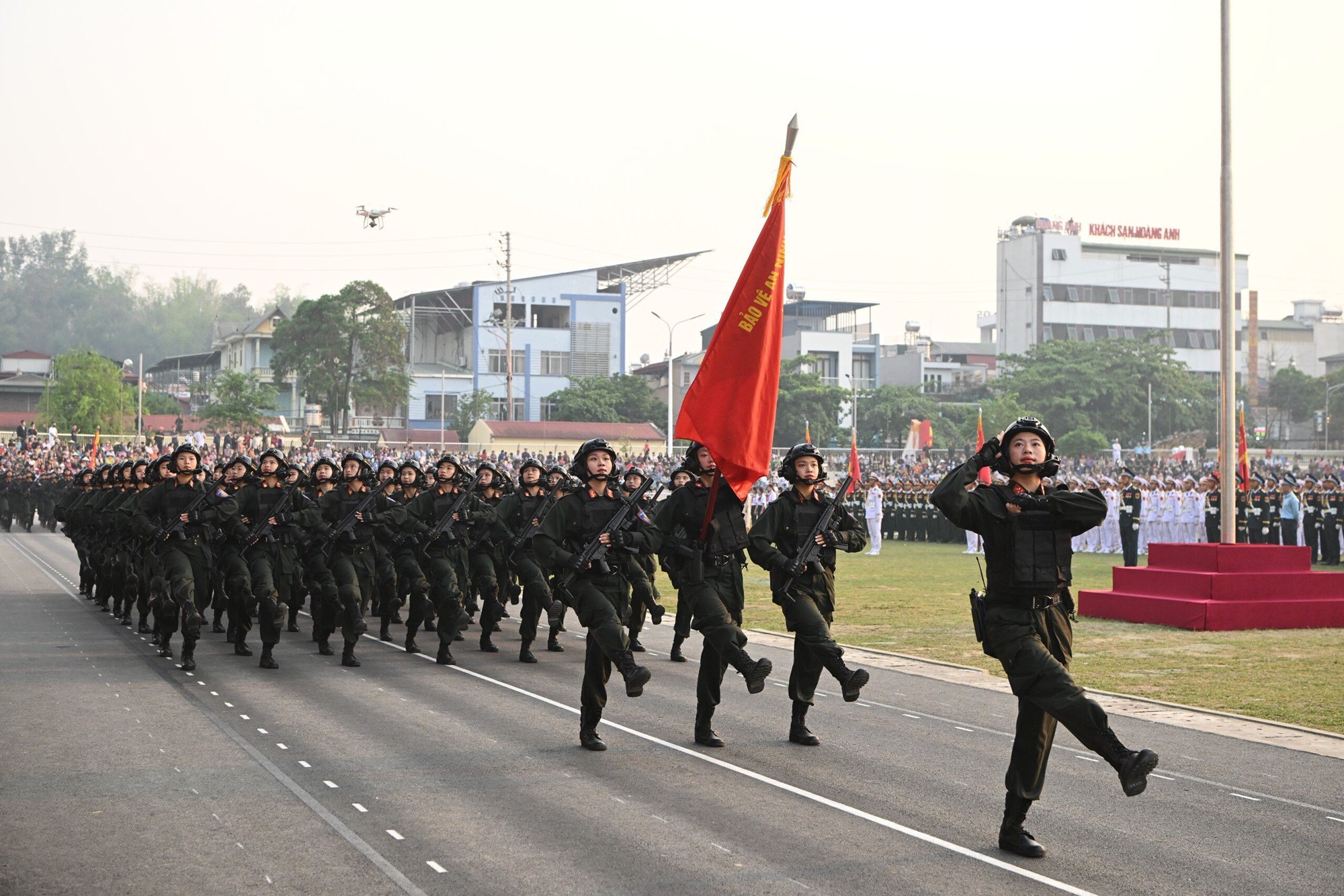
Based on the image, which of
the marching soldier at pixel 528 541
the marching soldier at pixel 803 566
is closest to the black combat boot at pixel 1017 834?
the marching soldier at pixel 803 566

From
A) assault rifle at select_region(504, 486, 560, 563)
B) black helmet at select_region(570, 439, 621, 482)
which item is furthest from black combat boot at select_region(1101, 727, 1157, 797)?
assault rifle at select_region(504, 486, 560, 563)

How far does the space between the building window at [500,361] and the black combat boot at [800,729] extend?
7968cm

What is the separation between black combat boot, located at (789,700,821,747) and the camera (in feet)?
33.1

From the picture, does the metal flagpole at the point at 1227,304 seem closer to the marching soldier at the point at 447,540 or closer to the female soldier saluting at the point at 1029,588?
the marching soldier at the point at 447,540

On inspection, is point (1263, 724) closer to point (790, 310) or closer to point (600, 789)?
point (600, 789)

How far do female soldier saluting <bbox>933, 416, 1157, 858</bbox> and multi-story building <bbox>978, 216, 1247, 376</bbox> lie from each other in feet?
311

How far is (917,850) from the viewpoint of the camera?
713 centimetres

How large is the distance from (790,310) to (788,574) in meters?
100.0

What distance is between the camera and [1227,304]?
18625mm

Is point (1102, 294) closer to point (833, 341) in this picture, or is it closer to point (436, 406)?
point (833, 341)

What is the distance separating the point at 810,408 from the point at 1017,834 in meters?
69.7

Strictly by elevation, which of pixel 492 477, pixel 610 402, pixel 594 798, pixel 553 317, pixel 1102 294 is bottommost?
pixel 594 798

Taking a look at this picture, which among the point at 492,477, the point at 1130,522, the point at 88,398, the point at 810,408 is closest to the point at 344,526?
the point at 492,477

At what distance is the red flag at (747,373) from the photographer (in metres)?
10.4
